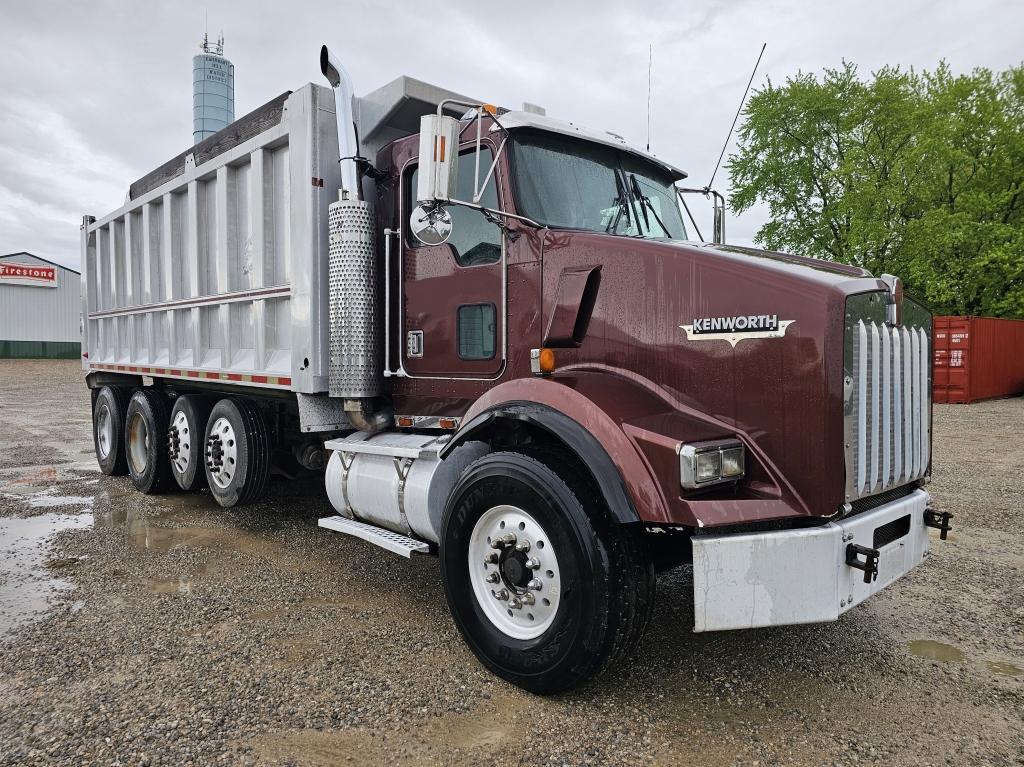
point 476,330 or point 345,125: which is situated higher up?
point 345,125

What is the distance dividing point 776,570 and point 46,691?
311 cm

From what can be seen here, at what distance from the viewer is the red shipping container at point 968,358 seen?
18.3m

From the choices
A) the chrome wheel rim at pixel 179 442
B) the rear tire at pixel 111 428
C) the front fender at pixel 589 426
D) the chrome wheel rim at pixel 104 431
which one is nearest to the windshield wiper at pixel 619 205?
the front fender at pixel 589 426

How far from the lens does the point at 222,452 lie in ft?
20.0

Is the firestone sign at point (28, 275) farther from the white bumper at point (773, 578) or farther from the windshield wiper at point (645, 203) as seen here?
the white bumper at point (773, 578)

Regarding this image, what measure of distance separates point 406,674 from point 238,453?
3175 millimetres

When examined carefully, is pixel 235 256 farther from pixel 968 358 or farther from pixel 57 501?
pixel 968 358

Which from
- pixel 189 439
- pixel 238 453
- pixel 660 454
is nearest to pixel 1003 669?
pixel 660 454

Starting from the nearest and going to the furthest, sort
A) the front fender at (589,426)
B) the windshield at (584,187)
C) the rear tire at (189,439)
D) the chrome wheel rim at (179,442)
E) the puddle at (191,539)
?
1. the front fender at (589,426)
2. the windshield at (584,187)
3. the puddle at (191,539)
4. the rear tire at (189,439)
5. the chrome wheel rim at (179,442)

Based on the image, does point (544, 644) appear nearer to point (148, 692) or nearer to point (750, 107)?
point (148, 692)

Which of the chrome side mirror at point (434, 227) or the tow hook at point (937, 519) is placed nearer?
the tow hook at point (937, 519)

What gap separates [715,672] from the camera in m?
3.36

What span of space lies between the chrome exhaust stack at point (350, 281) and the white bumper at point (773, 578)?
2615 millimetres

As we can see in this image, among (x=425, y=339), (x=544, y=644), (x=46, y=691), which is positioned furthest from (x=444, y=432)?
(x=46, y=691)
